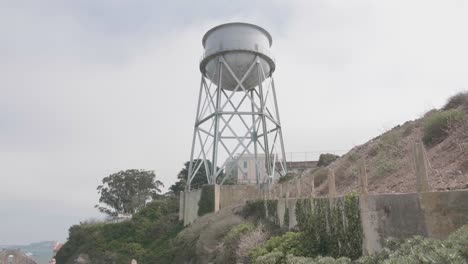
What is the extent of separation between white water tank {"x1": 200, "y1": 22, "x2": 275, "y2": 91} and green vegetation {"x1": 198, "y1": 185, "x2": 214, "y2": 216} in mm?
7835

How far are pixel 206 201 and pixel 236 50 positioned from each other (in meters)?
10.7

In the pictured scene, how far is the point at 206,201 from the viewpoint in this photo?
23.2 m

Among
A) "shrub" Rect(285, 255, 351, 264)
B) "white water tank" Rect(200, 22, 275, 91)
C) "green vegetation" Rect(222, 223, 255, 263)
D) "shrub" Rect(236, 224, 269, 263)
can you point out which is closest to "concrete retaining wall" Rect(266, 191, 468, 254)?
"shrub" Rect(285, 255, 351, 264)

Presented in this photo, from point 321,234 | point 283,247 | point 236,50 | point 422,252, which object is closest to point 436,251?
point 422,252

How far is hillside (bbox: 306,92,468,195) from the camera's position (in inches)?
292

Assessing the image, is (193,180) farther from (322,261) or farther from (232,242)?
(322,261)

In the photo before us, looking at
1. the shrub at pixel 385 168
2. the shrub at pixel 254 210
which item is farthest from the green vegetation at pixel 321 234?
the shrub at pixel 254 210

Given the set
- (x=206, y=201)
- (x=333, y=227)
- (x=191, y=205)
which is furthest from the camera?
(x=191, y=205)

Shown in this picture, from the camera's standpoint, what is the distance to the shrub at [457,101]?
45.4ft

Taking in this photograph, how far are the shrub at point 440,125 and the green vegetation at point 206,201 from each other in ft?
46.3

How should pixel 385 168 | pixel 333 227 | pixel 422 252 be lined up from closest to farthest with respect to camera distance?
pixel 422 252 → pixel 333 227 → pixel 385 168

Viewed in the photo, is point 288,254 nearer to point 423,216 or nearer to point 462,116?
point 423,216

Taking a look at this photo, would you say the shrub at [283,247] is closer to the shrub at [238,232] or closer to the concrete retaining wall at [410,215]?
the shrub at [238,232]

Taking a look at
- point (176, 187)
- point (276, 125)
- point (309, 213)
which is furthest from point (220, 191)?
point (176, 187)
